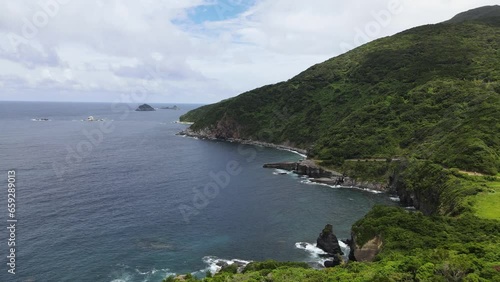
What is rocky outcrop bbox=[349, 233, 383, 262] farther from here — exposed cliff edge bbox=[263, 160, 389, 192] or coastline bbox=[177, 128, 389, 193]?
exposed cliff edge bbox=[263, 160, 389, 192]

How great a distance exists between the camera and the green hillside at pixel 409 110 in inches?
3865

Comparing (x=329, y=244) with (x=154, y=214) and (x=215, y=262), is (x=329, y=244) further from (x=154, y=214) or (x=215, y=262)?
(x=154, y=214)

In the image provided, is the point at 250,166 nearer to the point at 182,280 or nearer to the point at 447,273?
the point at 182,280

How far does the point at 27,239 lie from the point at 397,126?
112531 mm

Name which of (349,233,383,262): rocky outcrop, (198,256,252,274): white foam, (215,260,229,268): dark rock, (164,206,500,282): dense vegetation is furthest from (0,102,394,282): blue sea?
(164,206,500,282): dense vegetation

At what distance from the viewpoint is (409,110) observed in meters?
134

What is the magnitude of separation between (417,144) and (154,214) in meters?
81.9

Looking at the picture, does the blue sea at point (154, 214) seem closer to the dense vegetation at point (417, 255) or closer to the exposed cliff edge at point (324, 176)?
the exposed cliff edge at point (324, 176)

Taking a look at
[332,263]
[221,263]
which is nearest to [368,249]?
[332,263]

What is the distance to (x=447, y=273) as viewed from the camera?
1400 inches

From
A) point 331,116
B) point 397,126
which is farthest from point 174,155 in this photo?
point 397,126

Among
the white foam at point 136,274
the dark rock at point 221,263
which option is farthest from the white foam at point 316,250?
the white foam at point 136,274

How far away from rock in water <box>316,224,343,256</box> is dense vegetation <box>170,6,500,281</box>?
5864 millimetres

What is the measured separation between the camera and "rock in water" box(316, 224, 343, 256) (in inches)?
2456
